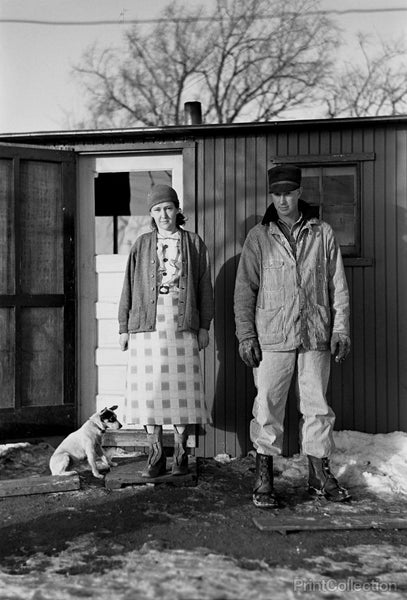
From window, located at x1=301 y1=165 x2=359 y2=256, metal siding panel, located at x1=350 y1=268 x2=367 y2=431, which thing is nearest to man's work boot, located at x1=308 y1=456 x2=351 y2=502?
metal siding panel, located at x1=350 y1=268 x2=367 y2=431

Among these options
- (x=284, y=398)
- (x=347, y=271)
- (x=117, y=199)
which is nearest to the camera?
(x=284, y=398)

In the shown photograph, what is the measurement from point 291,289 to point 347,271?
1151mm

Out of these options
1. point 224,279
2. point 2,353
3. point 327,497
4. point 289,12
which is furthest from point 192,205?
point 289,12

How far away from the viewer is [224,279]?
5285 mm

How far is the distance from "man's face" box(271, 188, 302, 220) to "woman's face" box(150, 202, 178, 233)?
2.47ft

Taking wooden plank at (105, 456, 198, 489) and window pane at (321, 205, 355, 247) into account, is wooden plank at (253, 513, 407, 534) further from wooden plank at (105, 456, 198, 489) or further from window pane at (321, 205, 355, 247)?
window pane at (321, 205, 355, 247)

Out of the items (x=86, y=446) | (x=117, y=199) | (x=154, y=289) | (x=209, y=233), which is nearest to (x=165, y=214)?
(x=154, y=289)

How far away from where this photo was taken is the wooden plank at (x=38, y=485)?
14.2 ft

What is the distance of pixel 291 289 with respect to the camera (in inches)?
166

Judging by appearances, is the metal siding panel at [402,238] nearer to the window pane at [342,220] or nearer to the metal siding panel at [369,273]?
→ the metal siding panel at [369,273]

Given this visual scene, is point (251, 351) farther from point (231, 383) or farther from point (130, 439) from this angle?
point (130, 439)

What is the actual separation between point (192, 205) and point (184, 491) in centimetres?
226

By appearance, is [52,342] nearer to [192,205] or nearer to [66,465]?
[66,465]

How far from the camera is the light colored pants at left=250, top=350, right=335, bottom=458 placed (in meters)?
4.20
